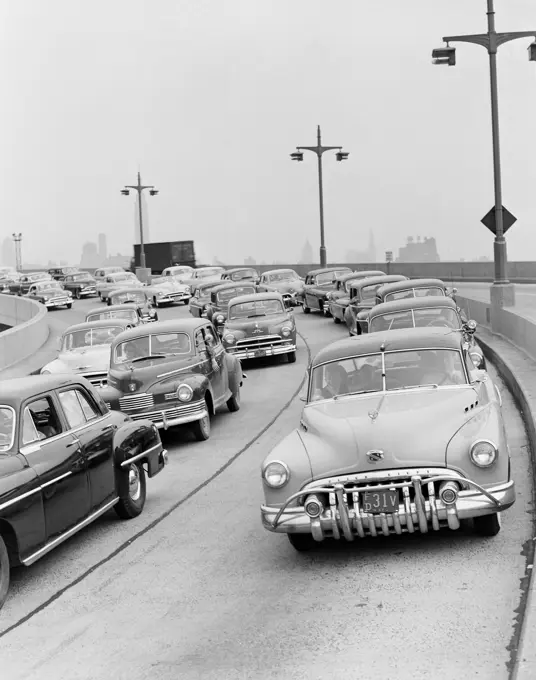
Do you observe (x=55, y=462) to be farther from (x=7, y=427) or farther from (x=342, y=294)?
(x=342, y=294)

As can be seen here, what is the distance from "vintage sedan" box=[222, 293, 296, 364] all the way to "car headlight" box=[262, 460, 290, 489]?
14515 millimetres

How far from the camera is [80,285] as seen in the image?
62.2 meters

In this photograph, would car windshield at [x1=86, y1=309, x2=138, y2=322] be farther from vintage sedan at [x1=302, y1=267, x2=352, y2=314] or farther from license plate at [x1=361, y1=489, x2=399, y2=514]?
license plate at [x1=361, y1=489, x2=399, y2=514]

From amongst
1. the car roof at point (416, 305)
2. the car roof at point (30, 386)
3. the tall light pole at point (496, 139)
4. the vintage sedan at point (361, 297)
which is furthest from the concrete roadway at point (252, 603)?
the vintage sedan at point (361, 297)

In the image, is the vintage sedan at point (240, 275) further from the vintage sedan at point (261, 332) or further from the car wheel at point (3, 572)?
the car wheel at point (3, 572)

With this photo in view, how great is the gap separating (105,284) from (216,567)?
50.2 metres

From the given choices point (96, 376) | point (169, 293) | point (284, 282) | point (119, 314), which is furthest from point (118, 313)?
point (169, 293)

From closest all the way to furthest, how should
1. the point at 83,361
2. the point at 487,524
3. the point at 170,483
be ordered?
1. the point at 487,524
2. the point at 170,483
3. the point at 83,361

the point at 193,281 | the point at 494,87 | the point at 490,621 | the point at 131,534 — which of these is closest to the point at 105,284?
the point at 193,281

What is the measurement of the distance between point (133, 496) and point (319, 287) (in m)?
26.8

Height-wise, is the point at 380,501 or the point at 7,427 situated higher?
the point at 7,427

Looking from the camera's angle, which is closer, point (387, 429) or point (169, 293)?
point (387, 429)

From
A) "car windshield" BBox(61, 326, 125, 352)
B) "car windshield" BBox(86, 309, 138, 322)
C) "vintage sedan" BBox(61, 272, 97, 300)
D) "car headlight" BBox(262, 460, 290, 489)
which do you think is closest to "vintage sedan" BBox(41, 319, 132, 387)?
"car windshield" BBox(61, 326, 125, 352)

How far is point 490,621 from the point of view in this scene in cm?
651
